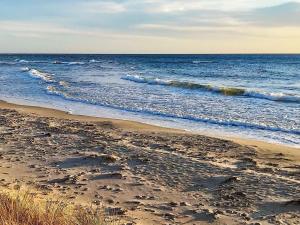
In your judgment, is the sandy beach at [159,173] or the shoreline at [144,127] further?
the shoreline at [144,127]

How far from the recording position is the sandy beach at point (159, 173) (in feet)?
20.8

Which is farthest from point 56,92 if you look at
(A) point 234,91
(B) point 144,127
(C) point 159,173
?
(C) point 159,173

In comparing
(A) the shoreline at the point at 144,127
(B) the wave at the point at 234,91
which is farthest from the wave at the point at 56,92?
(B) the wave at the point at 234,91

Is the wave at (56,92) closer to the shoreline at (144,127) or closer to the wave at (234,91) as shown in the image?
the shoreline at (144,127)

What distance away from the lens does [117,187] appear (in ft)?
23.9

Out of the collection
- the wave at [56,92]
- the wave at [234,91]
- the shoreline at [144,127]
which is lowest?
the shoreline at [144,127]

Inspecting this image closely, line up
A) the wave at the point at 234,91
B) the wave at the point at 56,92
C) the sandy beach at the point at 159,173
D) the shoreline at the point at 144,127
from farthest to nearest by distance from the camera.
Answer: the wave at the point at 56,92, the wave at the point at 234,91, the shoreline at the point at 144,127, the sandy beach at the point at 159,173

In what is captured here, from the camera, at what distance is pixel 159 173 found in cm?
804

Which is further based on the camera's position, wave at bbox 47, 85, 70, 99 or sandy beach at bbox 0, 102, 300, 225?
wave at bbox 47, 85, 70, 99

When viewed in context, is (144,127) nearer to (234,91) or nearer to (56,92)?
(56,92)

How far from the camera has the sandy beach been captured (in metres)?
6.35

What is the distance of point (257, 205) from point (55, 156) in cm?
424

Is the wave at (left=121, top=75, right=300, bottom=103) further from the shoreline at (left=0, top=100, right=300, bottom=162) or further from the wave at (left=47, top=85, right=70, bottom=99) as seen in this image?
the shoreline at (left=0, top=100, right=300, bottom=162)

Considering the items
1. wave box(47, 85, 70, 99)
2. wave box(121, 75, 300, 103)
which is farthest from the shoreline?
wave box(121, 75, 300, 103)
